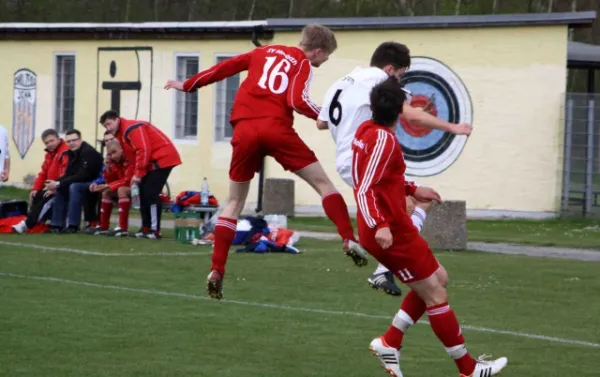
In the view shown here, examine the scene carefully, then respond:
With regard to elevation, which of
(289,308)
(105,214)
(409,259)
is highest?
(409,259)

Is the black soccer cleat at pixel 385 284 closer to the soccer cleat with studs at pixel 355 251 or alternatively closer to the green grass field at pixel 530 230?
the soccer cleat with studs at pixel 355 251

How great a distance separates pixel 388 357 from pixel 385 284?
207 centimetres

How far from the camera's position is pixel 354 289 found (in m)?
14.6

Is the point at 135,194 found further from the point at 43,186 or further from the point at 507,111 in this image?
the point at 507,111

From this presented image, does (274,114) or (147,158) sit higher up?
(274,114)

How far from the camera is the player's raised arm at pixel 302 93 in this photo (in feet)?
35.8

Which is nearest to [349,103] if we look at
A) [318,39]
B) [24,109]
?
[318,39]

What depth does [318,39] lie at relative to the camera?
11.1 meters

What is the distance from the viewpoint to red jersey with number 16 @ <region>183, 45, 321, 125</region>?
10977 mm

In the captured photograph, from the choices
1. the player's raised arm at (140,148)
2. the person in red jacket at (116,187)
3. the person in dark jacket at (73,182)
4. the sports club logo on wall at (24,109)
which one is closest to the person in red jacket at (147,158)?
the player's raised arm at (140,148)

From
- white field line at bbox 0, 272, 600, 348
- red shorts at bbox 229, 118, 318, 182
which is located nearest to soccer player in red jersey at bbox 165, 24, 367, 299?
red shorts at bbox 229, 118, 318, 182

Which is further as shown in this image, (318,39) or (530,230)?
(530,230)

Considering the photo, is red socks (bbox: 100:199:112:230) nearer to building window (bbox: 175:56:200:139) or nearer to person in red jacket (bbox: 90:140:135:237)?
person in red jacket (bbox: 90:140:135:237)

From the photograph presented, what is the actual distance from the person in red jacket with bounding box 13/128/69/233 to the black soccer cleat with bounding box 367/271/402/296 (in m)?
11.4
